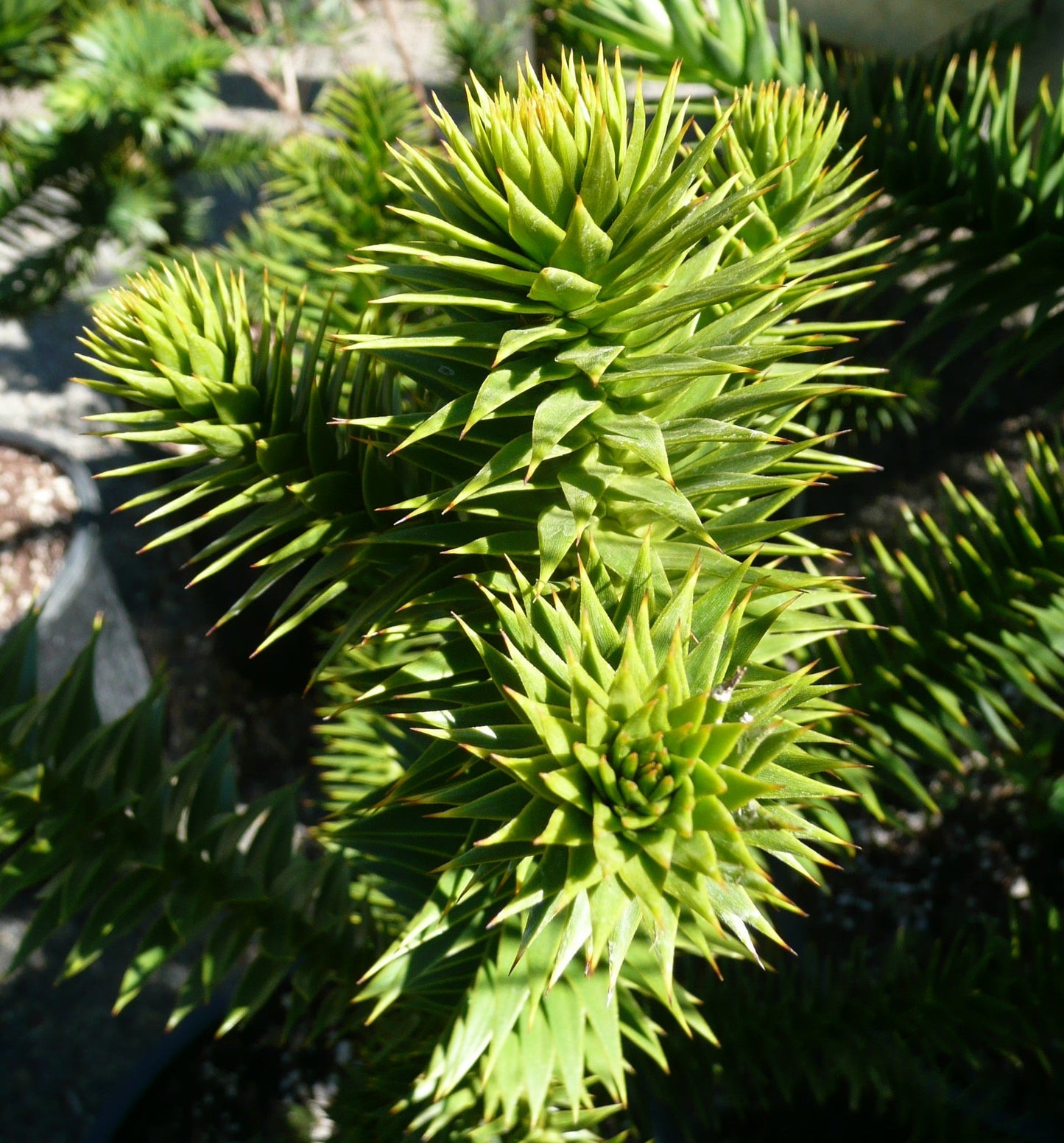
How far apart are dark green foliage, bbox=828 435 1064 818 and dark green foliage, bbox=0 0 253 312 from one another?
1.51 metres

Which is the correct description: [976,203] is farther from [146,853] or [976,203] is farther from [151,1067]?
[151,1067]

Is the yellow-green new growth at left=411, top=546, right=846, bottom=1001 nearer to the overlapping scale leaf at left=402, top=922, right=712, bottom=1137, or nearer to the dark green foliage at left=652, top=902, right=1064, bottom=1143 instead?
the overlapping scale leaf at left=402, top=922, right=712, bottom=1137

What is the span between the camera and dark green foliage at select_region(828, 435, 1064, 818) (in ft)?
3.57

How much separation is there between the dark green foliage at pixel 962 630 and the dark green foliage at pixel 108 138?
1510mm

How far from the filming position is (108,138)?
2.05 m

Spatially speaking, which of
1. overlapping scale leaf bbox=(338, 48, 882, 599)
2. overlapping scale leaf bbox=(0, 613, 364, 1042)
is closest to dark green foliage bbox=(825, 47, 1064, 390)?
overlapping scale leaf bbox=(338, 48, 882, 599)

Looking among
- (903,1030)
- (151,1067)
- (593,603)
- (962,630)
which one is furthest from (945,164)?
(151,1067)

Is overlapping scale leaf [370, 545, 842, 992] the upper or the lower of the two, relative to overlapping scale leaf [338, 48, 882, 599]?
lower

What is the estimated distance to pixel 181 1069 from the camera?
1.72m

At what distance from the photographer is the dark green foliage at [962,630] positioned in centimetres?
109

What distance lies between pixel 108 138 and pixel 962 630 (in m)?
1.91

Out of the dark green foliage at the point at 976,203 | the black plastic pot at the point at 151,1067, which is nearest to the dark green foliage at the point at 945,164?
the dark green foliage at the point at 976,203

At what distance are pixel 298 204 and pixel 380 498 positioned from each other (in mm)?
1387

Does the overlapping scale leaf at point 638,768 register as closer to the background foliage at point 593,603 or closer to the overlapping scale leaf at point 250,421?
the background foliage at point 593,603
